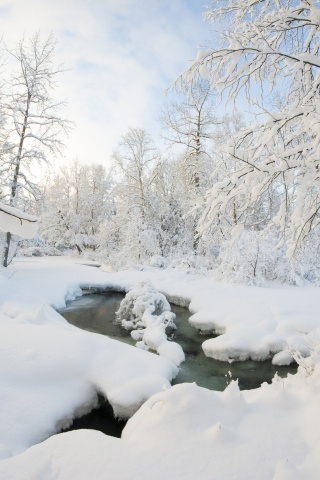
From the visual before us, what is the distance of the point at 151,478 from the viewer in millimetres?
2377

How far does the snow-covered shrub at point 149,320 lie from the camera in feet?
24.7

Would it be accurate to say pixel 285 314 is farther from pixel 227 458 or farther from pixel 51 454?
pixel 51 454

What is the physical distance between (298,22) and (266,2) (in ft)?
2.69

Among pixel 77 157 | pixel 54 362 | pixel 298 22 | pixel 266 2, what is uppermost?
pixel 77 157

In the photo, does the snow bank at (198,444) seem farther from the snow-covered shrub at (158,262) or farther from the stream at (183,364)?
the snow-covered shrub at (158,262)

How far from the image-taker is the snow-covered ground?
2514 millimetres

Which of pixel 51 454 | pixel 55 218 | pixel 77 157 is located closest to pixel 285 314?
pixel 51 454

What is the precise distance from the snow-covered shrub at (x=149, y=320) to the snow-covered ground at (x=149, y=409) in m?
1.04

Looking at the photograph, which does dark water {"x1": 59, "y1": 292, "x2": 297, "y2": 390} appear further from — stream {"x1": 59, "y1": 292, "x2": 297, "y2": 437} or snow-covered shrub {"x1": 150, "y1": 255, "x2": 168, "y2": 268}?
snow-covered shrub {"x1": 150, "y1": 255, "x2": 168, "y2": 268}

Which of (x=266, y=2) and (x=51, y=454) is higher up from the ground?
(x=266, y=2)

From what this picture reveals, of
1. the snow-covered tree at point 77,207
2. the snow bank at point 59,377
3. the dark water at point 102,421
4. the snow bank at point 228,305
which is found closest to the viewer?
the snow bank at point 59,377

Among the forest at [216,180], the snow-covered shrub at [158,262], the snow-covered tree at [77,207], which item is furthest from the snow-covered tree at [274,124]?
the snow-covered tree at [77,207]

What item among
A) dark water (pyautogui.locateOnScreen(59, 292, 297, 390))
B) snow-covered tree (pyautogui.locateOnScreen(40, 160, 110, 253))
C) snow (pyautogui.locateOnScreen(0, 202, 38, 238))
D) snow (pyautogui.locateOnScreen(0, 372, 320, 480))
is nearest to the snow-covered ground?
snow (pyautogui.locateOnScreen(0, 372, 320, 480))

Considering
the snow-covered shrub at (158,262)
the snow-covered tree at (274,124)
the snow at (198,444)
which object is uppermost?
the snow-covered tree at (274,124)
